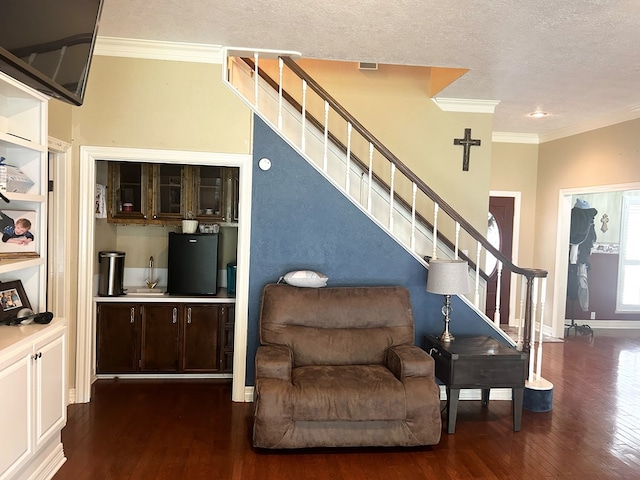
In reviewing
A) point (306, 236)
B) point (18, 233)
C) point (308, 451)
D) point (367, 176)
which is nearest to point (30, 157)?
point (18, 233)

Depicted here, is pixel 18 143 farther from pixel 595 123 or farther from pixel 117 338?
pixel 595 123

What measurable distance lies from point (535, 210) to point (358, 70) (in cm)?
350

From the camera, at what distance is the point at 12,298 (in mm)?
2844

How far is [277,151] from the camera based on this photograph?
13.1 ft

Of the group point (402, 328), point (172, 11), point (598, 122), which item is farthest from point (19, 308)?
point (598, 122)

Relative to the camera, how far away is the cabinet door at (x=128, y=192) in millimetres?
4555

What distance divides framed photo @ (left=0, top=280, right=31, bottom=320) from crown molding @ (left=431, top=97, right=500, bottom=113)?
405 centimetres

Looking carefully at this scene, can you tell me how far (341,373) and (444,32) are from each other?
95.9 inches

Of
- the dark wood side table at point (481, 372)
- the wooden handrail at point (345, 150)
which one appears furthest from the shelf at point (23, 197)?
the dark wood side table at point (481, 372)

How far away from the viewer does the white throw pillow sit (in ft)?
12.5

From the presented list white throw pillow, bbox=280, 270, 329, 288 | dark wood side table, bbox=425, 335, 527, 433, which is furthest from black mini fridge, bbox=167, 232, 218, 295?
dark wood side table, bbox=425, 335, 527, 433

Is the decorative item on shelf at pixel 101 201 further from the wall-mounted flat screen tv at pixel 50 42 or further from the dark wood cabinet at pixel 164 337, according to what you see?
the wall-mounted flat screen tv at pixel 50 42

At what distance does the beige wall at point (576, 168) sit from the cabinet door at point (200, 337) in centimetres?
457

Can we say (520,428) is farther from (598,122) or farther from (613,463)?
(598,122)
